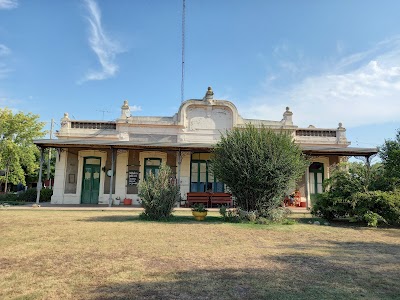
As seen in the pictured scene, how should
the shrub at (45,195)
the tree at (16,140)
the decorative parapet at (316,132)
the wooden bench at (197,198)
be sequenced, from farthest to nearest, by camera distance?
1. the tree at (16,140)
2. the shrub at (45,195)
3. the decorative parapet at (316,132)
4. the wooden bench at (197,198)

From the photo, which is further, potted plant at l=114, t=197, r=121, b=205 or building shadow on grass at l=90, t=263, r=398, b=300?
potted plant at l=114, t=197, r=121, b=205

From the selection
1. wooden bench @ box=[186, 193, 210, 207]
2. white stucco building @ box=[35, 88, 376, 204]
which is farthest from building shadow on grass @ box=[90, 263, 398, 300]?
white stucco building @ box=[35, 88, 376, 204]

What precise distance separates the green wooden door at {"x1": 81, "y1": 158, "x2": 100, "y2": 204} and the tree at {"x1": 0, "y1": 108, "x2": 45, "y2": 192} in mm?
7021

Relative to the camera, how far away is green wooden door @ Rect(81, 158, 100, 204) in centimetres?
1678

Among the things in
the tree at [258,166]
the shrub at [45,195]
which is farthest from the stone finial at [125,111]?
the tree at [258,166]

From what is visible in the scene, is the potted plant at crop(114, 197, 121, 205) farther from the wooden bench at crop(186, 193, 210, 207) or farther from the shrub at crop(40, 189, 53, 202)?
the shrub at crop(40, 189, 53, 202)

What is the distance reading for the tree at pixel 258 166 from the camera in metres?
9.76

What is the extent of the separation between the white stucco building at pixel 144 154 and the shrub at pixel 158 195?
19.4 ft

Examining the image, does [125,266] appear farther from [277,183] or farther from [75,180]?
[75,180]

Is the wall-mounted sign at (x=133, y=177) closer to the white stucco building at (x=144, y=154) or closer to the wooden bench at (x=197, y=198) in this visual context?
the white stucco building at (x=144, y=154)

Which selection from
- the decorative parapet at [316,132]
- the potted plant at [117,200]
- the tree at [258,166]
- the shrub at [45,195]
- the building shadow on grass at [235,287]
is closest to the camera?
the building shadow on grass at [235,287]

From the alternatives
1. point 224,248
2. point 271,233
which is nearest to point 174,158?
point 271,233

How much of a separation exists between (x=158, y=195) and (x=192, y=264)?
17.8 feet

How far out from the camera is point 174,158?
16984 millimetres
